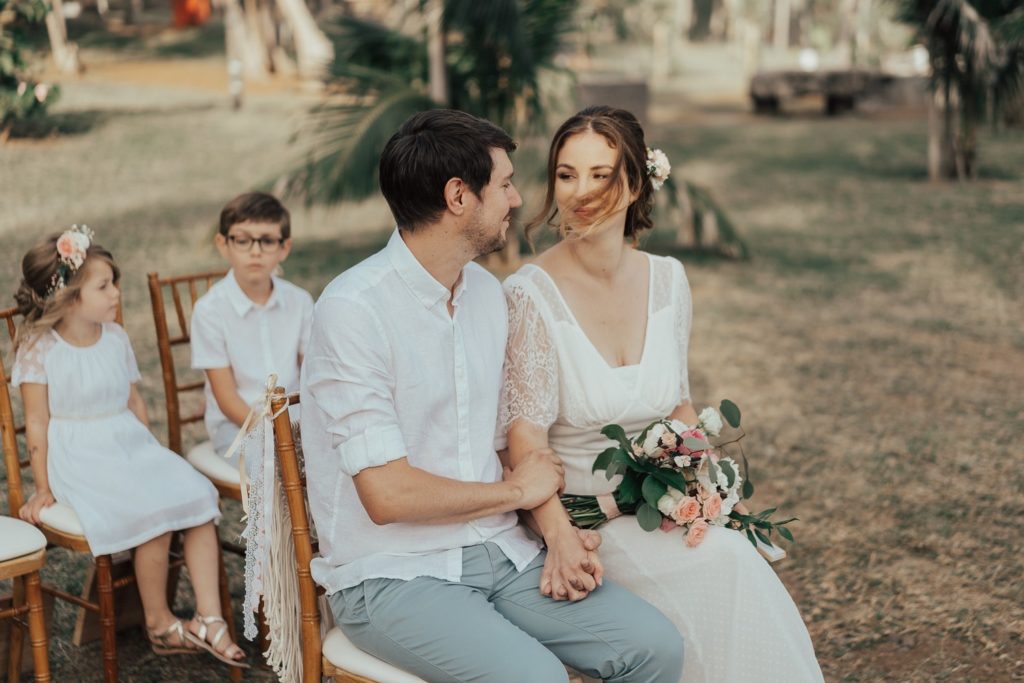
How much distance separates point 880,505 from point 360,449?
363 cm

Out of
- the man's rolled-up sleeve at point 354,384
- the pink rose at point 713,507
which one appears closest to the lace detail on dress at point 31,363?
the man's rolled-up sleeve at point 354,384

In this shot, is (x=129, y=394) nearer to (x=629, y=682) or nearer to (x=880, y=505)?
(x=629, y=682)

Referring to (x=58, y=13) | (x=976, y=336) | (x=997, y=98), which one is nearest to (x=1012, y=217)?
(x=997, y=98)

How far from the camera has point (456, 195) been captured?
268 cm

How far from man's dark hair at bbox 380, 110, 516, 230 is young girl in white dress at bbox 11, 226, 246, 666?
4.61ft

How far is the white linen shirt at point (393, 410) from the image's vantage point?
2.58 m

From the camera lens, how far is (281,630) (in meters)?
2.79

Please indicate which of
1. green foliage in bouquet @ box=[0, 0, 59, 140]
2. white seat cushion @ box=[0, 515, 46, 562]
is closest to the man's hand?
white seat cushion @ box=[0, 515, 46, 562]

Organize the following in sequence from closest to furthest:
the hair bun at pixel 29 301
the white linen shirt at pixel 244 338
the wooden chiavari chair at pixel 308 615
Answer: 1. the wooden chiavari chair at pixel 308 615
2. the hair bun at pixel 29 301
3. the white linen shirt at pixel 244 338

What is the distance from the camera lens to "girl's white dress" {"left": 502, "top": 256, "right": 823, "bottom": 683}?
2.81 metres

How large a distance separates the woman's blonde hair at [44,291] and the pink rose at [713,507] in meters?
2.00

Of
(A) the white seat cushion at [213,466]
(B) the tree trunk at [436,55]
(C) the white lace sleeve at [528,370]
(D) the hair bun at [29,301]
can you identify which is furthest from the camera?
(B) the tree trunk at [436,55]

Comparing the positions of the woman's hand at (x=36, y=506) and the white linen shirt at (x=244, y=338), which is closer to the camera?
the woman's hand at (x=36, y=506)

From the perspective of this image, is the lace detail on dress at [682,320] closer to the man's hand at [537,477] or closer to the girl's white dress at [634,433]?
the girl's white dress at [634,433]
